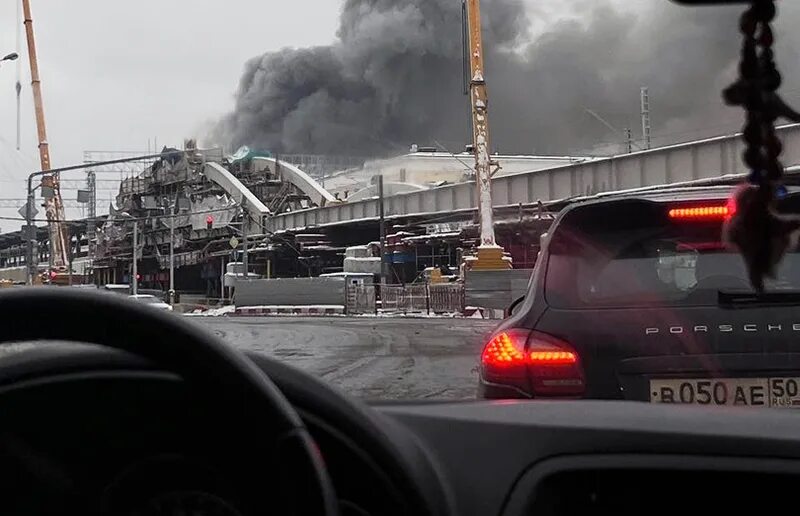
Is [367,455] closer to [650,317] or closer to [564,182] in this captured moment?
[650,317]

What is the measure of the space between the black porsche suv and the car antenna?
1753mm

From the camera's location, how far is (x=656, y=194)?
3.77 metres

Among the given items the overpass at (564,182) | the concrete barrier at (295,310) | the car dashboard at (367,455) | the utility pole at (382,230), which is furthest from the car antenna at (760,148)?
the utility pole at (382,230)

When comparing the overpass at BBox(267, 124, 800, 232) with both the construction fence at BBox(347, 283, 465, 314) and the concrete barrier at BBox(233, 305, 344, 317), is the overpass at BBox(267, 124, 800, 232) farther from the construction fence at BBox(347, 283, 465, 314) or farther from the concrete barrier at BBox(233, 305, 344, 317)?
the concrete barrier at BBox(233, 305, 344, 317)

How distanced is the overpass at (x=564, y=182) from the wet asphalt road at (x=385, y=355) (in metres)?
5.13

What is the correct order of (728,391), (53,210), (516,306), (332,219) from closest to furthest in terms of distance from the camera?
(728,391) < (516,306) < (332,219) < (53,210)

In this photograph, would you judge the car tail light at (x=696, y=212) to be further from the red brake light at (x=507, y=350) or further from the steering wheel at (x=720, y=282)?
the red brake light at (x=507, y=350)

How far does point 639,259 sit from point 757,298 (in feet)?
1.58

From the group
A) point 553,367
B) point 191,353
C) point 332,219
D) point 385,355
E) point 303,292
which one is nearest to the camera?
point 191,353

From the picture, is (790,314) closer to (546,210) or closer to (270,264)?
(546,210)

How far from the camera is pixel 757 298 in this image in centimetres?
344

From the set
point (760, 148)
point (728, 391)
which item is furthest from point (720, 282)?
point (760, 148)

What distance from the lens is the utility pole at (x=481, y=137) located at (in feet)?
86.8

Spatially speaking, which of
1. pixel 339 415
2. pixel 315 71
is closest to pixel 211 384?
pixel 339 415
